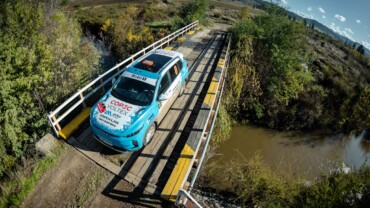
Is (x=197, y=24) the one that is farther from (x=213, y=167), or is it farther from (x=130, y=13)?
(x=213, y=167)

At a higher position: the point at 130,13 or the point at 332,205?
the point at 130,13

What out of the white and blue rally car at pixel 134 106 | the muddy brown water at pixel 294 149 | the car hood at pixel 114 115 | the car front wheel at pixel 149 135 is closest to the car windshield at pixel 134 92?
the white and blue rally car at pixel 134 106

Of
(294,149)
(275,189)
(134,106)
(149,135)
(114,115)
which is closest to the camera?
(114,115)

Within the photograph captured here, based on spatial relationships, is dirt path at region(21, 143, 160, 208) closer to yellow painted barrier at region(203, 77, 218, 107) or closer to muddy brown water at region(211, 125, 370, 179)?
yellow painted barrier at region(203, 77, 218, 107)

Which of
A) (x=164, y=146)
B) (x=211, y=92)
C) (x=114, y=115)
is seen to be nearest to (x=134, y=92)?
(x=114, y=115)

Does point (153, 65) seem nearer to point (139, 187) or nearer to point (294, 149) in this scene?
point (139, 187)

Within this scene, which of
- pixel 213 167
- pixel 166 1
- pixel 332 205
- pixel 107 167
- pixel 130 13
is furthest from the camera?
pixel 166 1

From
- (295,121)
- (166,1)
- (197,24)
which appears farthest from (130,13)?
(295,121)
